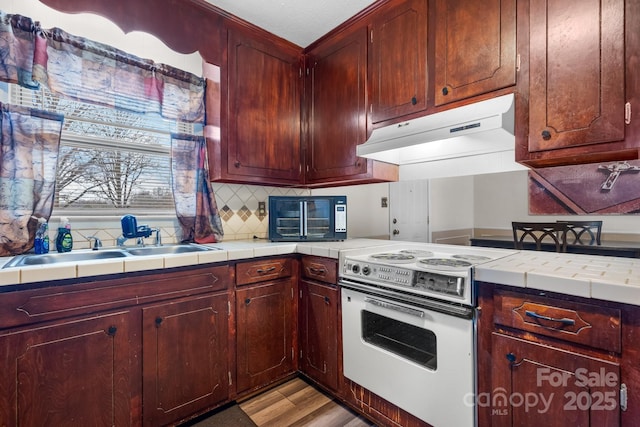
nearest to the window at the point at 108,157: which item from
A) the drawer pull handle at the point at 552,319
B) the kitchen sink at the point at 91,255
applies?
the kitchen sink at the point at 91,255

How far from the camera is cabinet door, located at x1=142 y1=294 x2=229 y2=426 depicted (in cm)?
147

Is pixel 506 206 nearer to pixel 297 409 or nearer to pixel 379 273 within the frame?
pixel 379 273

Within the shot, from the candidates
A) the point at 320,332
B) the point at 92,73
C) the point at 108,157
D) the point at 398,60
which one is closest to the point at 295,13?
the point at 398,60

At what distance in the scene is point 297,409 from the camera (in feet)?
5.79

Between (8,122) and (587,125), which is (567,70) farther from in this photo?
(8,122)

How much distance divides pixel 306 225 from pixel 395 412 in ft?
4.14

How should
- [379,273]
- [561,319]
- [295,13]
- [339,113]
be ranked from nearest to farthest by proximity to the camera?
[561,319] < [379,273] < [295,13] < [339,113]

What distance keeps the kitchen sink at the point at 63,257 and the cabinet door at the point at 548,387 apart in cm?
192

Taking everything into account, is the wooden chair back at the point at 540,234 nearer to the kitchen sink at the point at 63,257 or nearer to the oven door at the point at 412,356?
the oven door at the point at 412,356

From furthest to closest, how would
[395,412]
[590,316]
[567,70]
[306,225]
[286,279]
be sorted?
[306,225] → [286,279] → [395,412] → [567,70] → [590,316]

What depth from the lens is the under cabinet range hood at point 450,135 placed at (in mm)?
1431

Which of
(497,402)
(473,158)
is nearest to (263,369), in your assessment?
(497,402)

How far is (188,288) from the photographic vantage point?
1589mm

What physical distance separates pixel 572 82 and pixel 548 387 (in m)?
1.22
